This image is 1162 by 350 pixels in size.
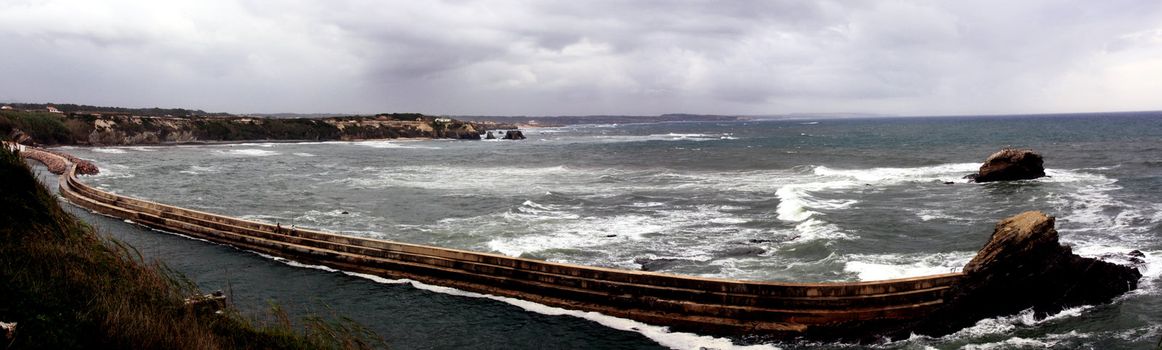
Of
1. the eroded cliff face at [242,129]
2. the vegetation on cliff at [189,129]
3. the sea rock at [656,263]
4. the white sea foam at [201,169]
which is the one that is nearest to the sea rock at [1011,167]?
the sea rock at [656,263]

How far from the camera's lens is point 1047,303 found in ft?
47.1

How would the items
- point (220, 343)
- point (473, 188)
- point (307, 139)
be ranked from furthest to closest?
point (307, 139), point (473, 188), point (220, 343)

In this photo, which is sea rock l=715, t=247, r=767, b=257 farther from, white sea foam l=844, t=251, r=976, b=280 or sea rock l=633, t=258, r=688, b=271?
white sea foam l=844, t=251, r=976, b=280

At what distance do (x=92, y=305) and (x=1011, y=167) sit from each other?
41289 mm

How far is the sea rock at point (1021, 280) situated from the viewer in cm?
1393

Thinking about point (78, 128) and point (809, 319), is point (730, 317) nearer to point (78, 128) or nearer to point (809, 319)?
point (809, 319)

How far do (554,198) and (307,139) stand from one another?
94210 millimetres

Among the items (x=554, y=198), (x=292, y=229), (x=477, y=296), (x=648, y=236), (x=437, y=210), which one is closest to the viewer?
(x=477, y=296)

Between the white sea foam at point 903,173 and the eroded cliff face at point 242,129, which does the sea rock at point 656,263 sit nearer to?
the white sea foam at point 903,173

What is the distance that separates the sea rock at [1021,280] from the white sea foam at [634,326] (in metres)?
4.43

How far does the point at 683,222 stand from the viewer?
26.8 meters

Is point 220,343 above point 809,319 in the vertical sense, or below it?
above

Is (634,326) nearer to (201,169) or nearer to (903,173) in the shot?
(903,173)

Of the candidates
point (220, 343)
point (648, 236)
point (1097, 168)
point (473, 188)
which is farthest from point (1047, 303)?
point (1097, 168)
